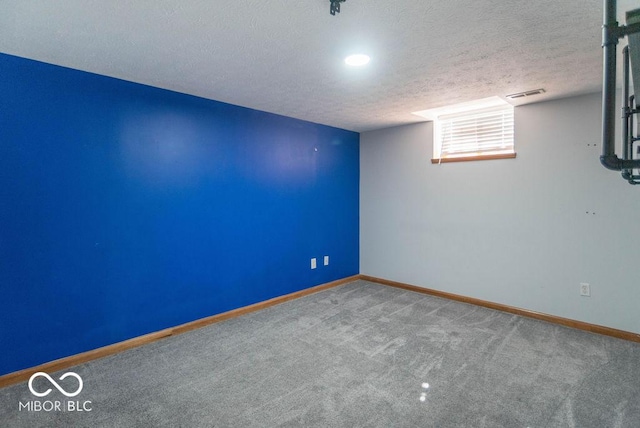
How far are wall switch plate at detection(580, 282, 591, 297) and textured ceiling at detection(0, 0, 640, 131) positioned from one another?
5.54ft

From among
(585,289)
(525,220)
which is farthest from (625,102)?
(585,289)

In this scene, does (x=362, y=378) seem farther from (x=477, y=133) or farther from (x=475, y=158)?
(x=477, y=133)

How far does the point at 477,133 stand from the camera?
11.7 feet

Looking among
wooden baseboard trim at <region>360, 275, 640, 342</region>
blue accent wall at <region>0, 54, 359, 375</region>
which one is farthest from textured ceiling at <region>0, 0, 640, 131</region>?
wooden baseboard trim at <region>360, 275, 640, 342</region>

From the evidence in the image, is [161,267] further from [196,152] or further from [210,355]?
[196,152]

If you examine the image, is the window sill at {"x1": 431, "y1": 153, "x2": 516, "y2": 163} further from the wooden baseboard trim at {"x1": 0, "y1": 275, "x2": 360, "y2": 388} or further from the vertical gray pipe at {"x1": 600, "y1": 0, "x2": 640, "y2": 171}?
the vertical gray pipe at {"x1": 600, "y1": 0, "x2": 640, "y2": 171}

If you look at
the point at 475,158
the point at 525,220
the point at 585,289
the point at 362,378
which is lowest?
the point at 362,378

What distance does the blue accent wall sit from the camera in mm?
2117

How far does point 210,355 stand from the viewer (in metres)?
2.46

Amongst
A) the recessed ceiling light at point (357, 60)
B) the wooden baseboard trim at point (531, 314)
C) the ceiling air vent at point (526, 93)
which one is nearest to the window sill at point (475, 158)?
the ceiling air vent at point (526, 93)

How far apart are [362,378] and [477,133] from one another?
2855 mm

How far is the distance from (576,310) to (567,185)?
114 centimetres

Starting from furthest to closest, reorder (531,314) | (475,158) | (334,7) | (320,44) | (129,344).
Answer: (475,158) < (531,314) < (129,344) < (320,44) < (334,7)

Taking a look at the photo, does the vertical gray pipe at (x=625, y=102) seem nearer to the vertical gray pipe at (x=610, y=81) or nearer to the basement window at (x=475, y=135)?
the vertical gray pipe at (x=610, y=81)
